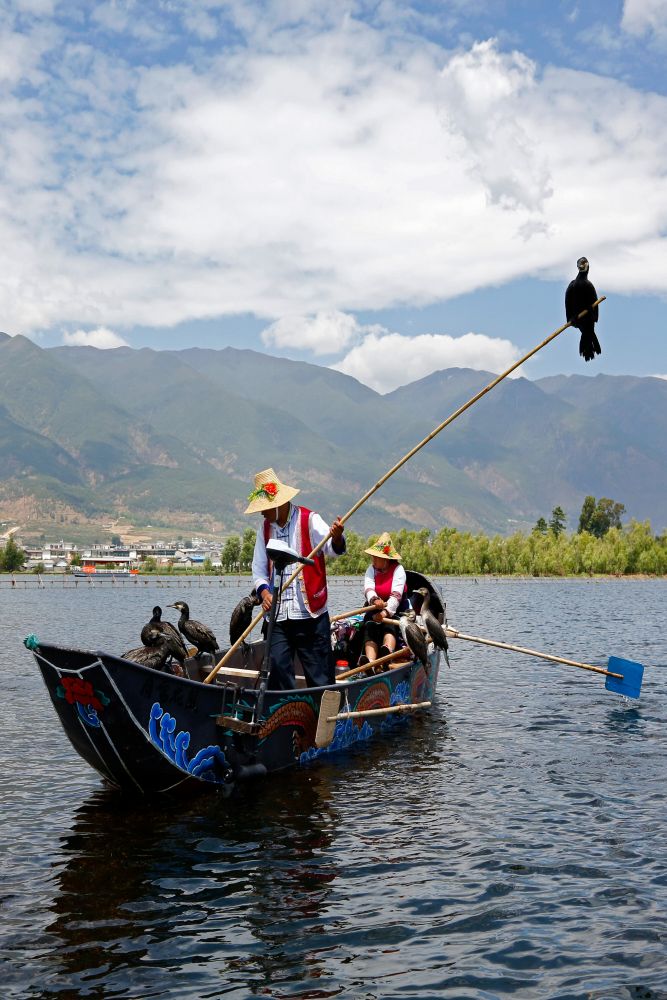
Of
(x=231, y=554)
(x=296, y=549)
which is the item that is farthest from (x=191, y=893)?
(x=231, y=554)

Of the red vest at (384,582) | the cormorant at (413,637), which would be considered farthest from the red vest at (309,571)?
the red vest at (384,582)

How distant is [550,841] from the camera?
401 inches

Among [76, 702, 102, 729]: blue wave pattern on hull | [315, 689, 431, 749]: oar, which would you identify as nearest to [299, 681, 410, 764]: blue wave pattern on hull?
[315, 689, 431, 749]: oar

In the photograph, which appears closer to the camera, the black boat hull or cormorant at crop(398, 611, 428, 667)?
the black boat hull

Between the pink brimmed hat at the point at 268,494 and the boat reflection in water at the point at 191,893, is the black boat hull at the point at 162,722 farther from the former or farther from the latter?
the pink brimmed hat at the point at 268,494

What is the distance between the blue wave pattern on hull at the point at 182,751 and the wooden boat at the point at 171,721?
0.01 metres

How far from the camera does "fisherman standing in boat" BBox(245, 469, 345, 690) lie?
12000 millimetres

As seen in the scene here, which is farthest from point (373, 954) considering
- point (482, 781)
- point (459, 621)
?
point (459, 621)

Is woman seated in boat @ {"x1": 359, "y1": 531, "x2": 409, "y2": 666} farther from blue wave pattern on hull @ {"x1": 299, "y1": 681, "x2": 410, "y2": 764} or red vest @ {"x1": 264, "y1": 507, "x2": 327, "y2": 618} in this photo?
red vest @ {"x1": 264, "y1": 507, "x2": 327, "y2": 618}

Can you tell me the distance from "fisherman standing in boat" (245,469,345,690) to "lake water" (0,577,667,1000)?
6.05 ft

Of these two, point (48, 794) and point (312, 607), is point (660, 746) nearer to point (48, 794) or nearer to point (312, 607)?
point (312, 607)

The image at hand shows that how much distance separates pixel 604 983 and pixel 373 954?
1.81 meters

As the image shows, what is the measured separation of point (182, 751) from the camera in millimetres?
10883

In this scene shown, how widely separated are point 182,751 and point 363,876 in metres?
2.81
